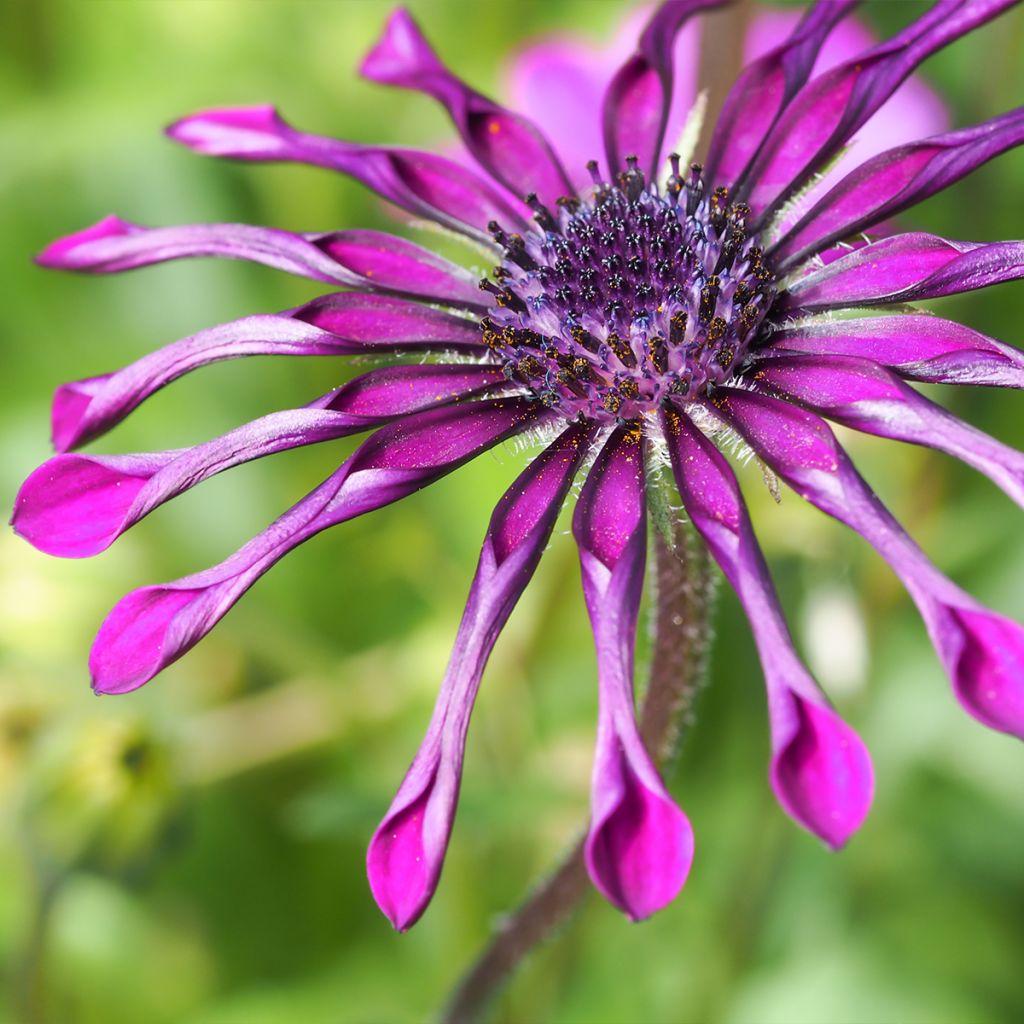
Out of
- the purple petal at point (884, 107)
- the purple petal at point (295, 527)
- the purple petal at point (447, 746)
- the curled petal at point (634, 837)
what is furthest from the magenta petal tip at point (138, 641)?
the purple petal at point (884, 107)

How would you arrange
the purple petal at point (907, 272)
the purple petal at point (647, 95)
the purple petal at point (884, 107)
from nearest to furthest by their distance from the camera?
the purple petal at point (907, 272) < the purple petal at point (647, 95) < the purple petal at point (884, 107)

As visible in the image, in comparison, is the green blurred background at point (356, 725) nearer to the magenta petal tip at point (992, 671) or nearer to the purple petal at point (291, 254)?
the purple petal at point (291, 254)

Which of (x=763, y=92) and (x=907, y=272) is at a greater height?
(x=763, y=92)

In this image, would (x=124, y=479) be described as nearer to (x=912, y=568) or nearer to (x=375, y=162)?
(x=375, y=162)

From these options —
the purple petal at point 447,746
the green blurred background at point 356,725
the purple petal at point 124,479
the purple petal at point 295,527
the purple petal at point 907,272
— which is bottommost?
the green blurred background at point 356,725

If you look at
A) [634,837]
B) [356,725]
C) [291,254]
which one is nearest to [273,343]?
[291,254]

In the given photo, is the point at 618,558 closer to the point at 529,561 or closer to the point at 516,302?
the point at 529,561

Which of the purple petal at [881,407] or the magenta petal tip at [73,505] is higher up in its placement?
the magenta petal tip at [73,505]
